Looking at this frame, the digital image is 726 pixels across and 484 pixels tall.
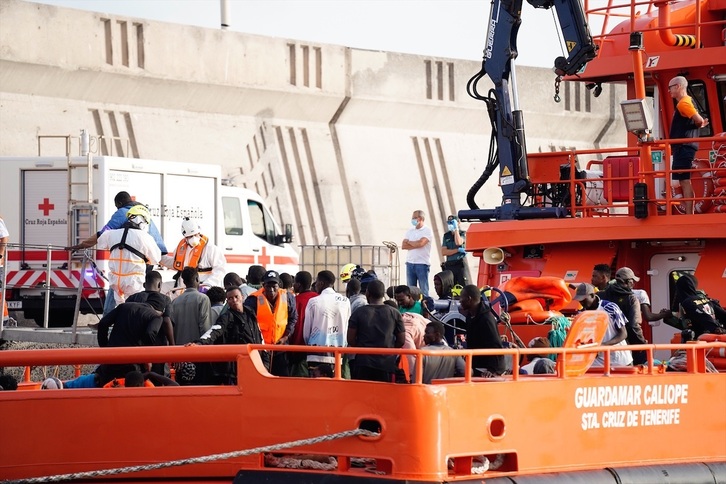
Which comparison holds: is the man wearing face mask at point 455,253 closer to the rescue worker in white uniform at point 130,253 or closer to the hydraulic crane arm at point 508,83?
the hydraulic crane arm at point 508,83

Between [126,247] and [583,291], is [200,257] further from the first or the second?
[583,291]

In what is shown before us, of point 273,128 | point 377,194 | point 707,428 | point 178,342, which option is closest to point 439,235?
point 377,194

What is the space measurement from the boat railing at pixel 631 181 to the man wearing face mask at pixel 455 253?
313cm

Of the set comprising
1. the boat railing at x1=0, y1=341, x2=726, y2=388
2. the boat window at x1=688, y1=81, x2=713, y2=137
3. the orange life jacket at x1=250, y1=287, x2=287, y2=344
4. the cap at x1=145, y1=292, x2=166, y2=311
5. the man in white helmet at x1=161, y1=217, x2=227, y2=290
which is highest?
the boat window at x1=688, y1=81, x2=713, y2=137

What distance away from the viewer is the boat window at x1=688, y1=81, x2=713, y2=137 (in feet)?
49.3

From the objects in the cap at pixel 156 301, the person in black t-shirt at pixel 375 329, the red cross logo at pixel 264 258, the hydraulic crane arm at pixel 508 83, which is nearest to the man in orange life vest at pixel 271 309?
the cap at pixel 156 301

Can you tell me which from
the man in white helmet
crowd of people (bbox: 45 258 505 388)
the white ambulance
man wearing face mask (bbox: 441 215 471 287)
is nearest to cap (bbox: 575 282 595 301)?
crowd of people (bbox: 45 258 505 388)

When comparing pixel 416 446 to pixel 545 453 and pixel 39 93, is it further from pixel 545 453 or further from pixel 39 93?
pixel 39 93

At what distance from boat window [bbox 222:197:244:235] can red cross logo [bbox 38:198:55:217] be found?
3291 mm

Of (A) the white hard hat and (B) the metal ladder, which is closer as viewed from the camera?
(A) the white hard hat

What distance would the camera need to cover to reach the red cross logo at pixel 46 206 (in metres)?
21.2

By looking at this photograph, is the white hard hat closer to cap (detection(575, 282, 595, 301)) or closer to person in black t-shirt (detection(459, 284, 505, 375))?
cap (detection(575, 282, 595, 301))

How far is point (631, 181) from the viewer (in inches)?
595

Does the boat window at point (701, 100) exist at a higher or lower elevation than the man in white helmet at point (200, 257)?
higher
